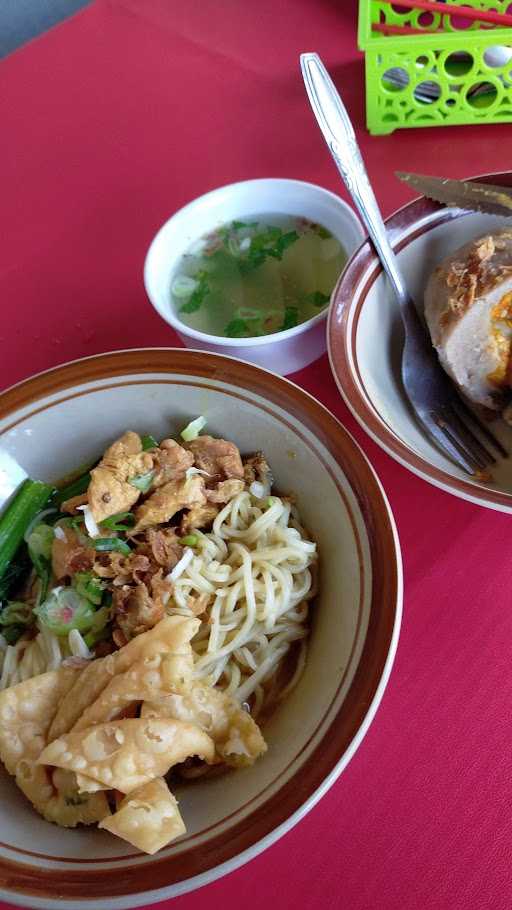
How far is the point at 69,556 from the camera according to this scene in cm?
116

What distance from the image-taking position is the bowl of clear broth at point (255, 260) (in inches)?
52.7

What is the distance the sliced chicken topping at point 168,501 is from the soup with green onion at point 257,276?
1.11ft

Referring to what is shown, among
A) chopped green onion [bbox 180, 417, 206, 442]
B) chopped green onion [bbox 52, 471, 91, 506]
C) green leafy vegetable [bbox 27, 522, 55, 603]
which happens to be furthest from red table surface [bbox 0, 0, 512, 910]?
green leafy vegetable [bbox 27, 522, 55, 603]

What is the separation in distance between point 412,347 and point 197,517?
0.51 m

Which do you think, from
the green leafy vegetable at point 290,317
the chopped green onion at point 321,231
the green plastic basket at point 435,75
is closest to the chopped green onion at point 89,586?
the green leafy vegetable at point 290,317

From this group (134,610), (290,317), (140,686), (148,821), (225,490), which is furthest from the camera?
(290,317)

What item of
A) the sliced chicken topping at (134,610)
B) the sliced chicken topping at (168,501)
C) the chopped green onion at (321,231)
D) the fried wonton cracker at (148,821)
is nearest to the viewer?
the fried wonton cracker at (148,821)

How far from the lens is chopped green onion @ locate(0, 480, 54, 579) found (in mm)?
1228

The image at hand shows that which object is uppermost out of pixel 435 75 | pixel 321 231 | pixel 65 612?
pixel 435 75

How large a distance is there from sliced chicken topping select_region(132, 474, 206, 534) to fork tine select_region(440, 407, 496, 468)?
46 centimetres

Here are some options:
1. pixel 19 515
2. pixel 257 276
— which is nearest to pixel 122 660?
pixel 19 515

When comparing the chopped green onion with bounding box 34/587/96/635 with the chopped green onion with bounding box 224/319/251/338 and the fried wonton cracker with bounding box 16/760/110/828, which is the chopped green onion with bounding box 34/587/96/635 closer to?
the fried wonton cracker with bounding box 16/760/110/828

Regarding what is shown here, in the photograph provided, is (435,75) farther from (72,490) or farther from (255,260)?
(72,490)

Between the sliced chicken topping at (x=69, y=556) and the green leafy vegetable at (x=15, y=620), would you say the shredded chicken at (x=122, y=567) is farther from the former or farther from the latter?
the green leafy vegetable at (x=15, y=620)
